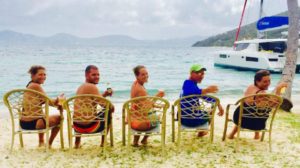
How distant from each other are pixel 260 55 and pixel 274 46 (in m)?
1.43

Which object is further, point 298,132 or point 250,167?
point 298,132

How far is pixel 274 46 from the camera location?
26.3 metres

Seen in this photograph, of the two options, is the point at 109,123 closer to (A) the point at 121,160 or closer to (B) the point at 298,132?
(A) the point at 121,160

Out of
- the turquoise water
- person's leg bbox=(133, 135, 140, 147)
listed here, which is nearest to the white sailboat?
the turquoise water

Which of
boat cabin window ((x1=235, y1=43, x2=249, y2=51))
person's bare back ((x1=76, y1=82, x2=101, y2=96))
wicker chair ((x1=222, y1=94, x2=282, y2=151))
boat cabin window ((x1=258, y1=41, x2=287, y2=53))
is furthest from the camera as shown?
boat cabin window ((x1=235, y1=43, x2=249, y2=51))

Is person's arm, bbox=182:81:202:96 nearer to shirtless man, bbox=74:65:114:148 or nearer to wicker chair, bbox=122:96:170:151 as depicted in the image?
wicker chair, bbox=122:96:170:151

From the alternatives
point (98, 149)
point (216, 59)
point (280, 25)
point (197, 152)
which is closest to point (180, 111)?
point (197, 152)

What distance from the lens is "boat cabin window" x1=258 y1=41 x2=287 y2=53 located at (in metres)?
25.8

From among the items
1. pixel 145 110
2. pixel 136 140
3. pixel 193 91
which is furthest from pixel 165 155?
pixel 193 91

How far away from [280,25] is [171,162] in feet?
74.5

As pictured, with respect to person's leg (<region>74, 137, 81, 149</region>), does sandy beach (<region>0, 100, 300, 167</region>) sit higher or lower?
lower

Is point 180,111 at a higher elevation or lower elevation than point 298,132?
higher

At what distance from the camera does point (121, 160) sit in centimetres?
446

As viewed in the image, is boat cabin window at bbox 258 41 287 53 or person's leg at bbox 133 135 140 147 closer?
person's leg at bbox 133 135 140 147
